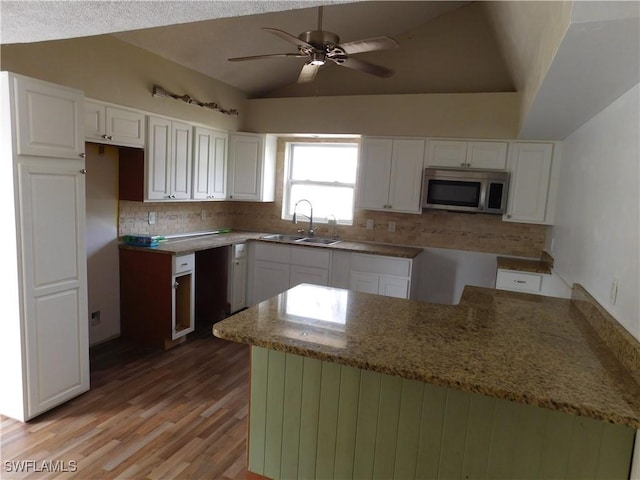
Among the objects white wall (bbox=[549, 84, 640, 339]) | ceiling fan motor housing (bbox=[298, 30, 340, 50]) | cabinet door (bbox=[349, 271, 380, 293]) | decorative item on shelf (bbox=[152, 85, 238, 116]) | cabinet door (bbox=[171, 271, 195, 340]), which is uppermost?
ceiling fan motor housing (bbox=[298, 30, 340, 50])

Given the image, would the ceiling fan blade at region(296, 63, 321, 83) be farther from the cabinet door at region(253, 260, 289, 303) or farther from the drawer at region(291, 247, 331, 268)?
the cabinet door at region(253, 260, 289, 303)

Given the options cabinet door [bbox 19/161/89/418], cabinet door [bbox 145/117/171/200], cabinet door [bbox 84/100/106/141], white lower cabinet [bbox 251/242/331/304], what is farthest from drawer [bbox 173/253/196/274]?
cabinet door [bbox 84/100/106/141]

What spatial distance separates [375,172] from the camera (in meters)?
4.41

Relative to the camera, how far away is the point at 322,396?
73.2 inches

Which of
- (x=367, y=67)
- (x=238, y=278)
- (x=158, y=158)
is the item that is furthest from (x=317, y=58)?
(x=238, y=278)

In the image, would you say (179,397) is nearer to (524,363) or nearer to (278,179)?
(524,363)

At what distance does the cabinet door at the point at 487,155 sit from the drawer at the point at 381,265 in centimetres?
118

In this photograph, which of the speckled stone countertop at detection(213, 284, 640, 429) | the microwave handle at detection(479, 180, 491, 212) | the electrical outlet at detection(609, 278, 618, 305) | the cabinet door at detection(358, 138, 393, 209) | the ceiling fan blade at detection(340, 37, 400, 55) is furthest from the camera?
the cabinet door at detection(358, 138, 393, 209)

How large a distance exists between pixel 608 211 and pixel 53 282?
3.15m

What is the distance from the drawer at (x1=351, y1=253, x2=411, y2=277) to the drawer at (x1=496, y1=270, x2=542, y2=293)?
85 centimetres

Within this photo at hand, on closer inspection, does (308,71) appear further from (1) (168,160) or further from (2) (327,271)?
(2) (327,271)

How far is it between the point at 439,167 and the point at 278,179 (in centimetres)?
200

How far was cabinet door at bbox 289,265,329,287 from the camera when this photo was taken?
174 inches

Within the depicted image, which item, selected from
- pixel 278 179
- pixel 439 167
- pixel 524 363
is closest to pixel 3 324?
pixel 524 363
